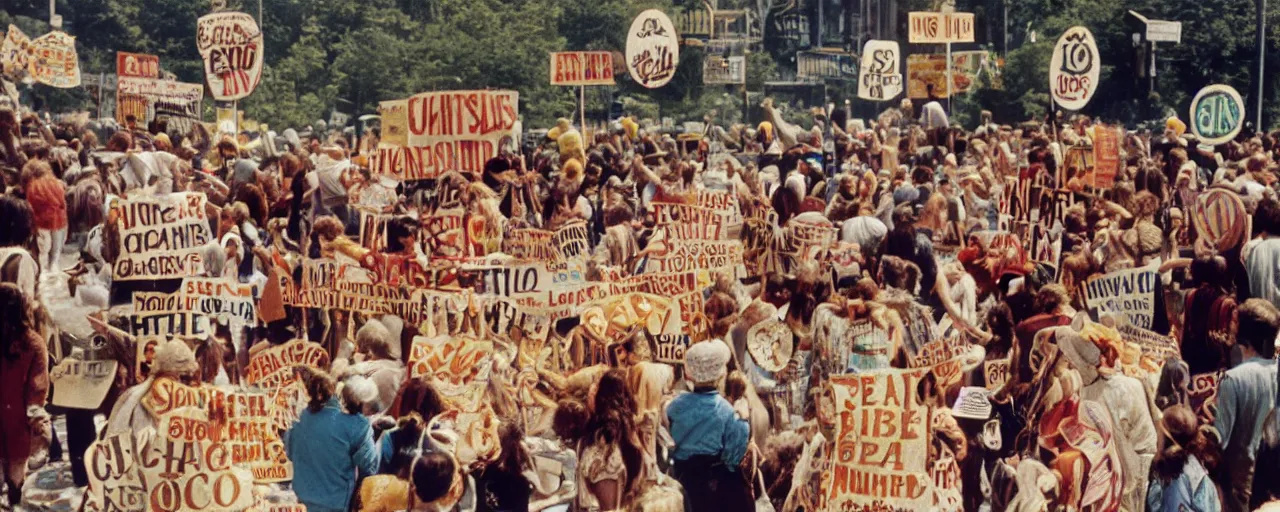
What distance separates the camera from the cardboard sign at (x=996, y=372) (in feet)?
36.9

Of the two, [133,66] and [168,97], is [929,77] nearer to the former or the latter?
[133,66]

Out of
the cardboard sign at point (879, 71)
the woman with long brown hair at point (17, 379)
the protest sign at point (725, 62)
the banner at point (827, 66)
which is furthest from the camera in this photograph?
the banner at point (827, 66)

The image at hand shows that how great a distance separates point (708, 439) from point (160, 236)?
217 inches

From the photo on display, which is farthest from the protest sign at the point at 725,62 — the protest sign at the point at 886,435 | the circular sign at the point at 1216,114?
the protest sign at the point at 886,435

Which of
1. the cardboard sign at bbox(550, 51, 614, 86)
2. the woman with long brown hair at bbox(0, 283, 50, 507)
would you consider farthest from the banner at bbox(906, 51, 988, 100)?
the woman with long brown hair at bbox(0, 283, 50, 507)

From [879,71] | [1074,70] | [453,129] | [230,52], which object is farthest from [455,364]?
[879,71]

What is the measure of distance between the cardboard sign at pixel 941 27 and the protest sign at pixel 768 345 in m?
23.5

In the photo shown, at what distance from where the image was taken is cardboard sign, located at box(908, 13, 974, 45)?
117 feet

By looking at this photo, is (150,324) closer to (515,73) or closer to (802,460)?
(802,460)

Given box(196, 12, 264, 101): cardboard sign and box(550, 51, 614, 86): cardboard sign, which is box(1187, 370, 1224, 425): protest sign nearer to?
box(196, 12, 264, 101): cardboard sign

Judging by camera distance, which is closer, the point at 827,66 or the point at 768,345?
the point at 768,345

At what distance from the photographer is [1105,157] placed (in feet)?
67.6

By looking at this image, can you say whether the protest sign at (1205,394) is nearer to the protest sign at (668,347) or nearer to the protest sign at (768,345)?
the protest sign at (768,345)

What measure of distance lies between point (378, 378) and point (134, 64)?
23051 millimetres
